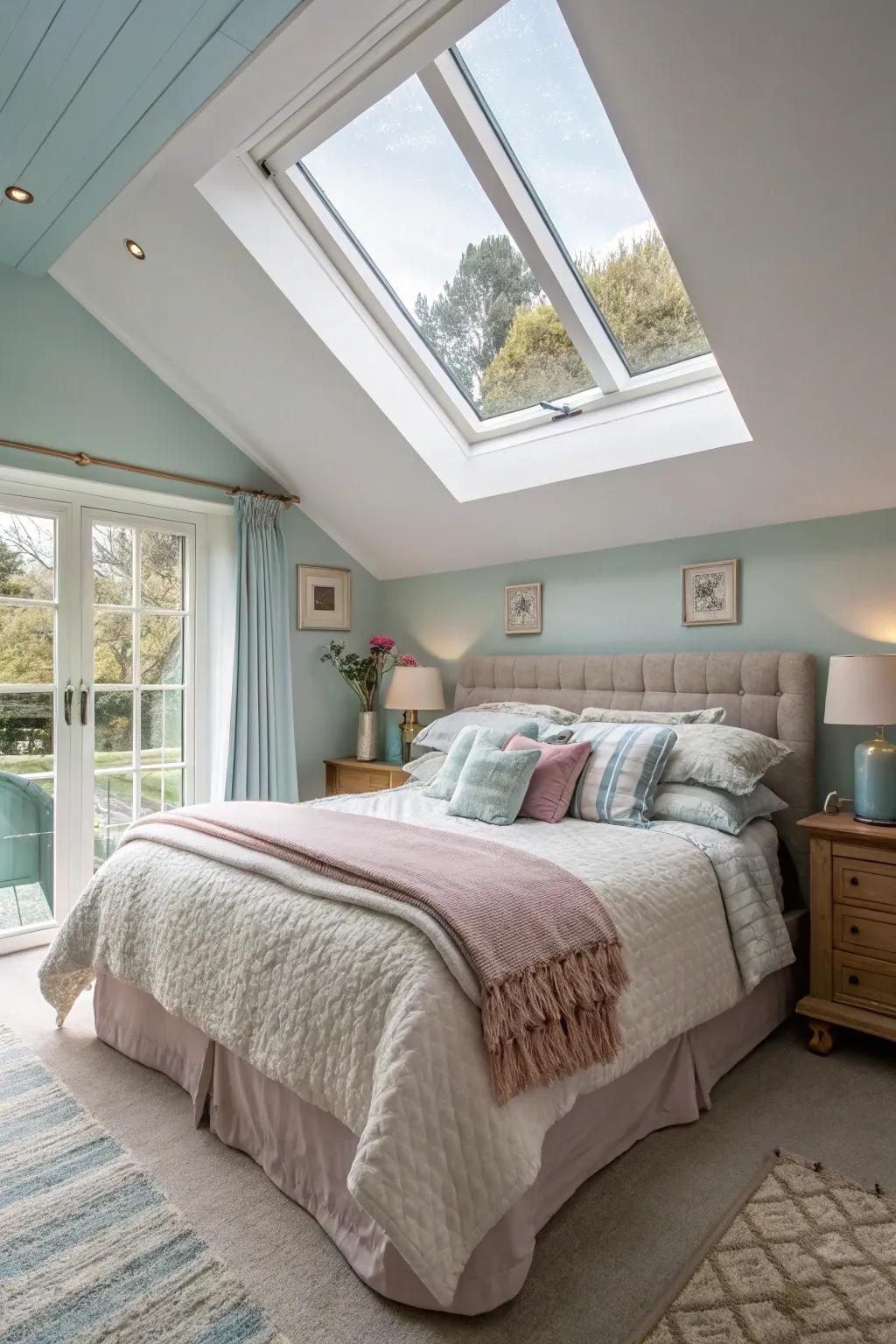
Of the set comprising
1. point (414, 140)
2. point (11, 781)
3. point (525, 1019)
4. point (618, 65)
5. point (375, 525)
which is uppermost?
point (414, 140)

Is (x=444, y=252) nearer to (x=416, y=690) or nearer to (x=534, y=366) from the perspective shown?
(x=534, y=366)

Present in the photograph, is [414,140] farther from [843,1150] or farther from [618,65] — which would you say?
[843,1150]

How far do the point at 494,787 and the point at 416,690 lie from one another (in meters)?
1.50

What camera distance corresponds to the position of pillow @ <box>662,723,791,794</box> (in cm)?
264

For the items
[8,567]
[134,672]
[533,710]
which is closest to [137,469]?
[8,567]

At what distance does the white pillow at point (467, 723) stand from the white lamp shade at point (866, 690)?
3.70 feet

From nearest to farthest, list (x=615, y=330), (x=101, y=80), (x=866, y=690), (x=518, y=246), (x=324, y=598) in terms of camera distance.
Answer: (x=101, y=80) < (x=866, y=690) < (x=518, y=246) < (x=615, y=330) < (x=324, y=598)

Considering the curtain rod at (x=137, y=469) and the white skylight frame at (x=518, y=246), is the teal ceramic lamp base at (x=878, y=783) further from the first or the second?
the curtain rod at (x=137, y=469)

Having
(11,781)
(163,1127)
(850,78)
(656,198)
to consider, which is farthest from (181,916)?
(850,78)

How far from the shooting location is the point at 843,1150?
199 centimetres

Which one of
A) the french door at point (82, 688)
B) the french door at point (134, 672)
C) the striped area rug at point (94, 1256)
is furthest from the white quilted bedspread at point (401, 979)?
the french door at point (134, 672)

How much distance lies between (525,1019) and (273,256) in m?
2.84

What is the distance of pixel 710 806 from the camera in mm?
2602

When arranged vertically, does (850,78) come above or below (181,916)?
above
